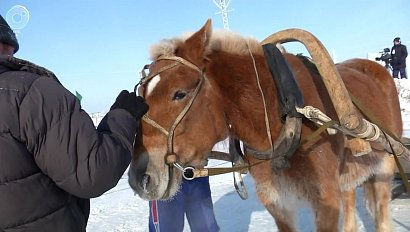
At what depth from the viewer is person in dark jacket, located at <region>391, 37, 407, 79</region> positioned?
13.3 metres

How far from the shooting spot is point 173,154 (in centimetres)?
192

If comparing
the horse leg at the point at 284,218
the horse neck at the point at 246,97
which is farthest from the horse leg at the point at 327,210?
the horse neck at the point at 246,97

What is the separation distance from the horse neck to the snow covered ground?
7.52 feet

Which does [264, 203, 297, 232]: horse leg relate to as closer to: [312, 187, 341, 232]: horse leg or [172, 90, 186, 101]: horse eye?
[312, 187, 341, 232]: horse leg

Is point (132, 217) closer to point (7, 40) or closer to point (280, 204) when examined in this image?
point (280, 204)

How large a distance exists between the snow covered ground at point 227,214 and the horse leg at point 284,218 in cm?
142

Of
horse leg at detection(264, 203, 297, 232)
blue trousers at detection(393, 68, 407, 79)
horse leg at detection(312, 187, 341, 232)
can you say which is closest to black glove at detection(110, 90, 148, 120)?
horse leg at detection(312, 187, 341, 232)

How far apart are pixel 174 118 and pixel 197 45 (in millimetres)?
461

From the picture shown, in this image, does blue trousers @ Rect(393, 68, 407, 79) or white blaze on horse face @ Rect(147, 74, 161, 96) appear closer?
white blaze on horse face @ Rect(147, 74, 161, 96)

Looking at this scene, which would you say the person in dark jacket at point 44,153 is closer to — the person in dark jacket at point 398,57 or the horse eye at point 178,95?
the horse eye at point 178,95

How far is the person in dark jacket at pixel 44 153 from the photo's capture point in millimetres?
1192

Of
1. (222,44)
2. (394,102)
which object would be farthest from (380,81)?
(222,44)

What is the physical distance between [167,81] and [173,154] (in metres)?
0.41

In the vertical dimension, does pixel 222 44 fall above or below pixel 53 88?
above
